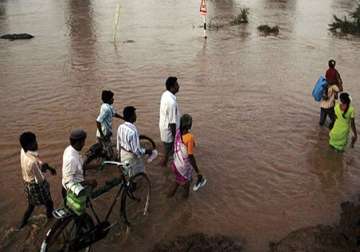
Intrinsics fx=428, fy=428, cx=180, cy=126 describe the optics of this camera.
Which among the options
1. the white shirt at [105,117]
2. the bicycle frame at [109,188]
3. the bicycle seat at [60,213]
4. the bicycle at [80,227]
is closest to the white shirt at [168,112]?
the white shirt at [105,117]

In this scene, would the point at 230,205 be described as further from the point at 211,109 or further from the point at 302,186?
the point at 211,109

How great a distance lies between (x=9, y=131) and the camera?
30.3 ft

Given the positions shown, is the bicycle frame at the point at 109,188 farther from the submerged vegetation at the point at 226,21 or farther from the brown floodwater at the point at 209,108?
the submerged vegetation at the point at 226,21

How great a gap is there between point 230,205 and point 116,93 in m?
6.30

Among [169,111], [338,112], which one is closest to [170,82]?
[169,111]

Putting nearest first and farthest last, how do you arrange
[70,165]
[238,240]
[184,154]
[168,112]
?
[70,165]
[238,240]
[184,154]
[168,112]

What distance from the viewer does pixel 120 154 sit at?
20.9 feet

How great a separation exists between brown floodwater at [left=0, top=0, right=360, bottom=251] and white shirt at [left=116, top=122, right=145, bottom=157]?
1.00 metres

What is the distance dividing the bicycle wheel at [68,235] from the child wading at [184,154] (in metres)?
1.71

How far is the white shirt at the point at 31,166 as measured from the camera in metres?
5.29

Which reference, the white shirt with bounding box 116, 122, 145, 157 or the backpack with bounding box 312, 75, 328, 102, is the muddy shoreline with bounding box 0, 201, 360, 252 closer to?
the white shirt with bounding box 116, 122, 145, 157

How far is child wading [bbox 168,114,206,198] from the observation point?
6035 mm

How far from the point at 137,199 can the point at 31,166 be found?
5.57ft

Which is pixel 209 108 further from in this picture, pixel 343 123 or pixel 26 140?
pixel 26 140
